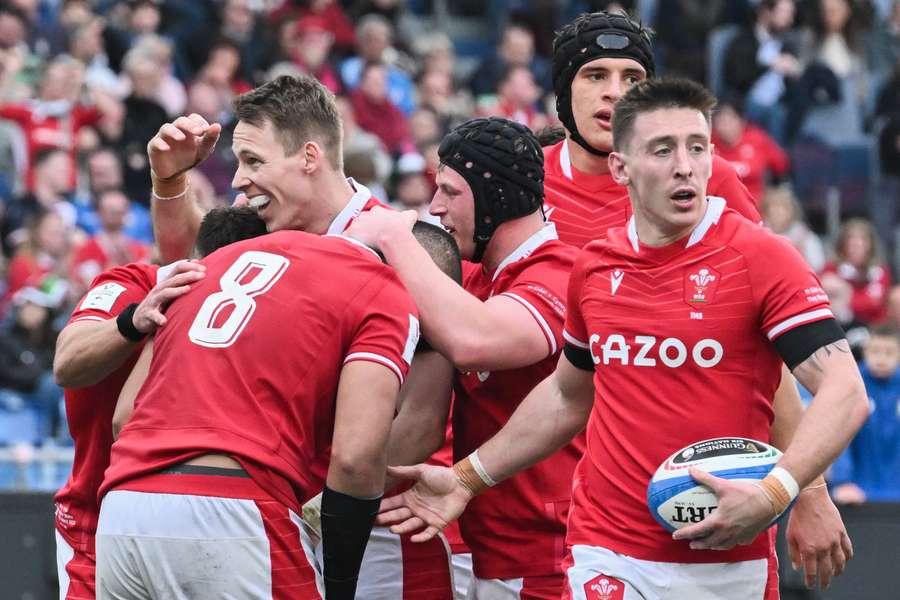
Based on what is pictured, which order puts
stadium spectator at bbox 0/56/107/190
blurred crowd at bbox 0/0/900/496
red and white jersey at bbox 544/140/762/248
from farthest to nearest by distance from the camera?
1. stadium spectator at bbox 0/56/107/190
2. blurred crowd at bbox 0/0/900/496
3. red and white jersey at bbox 544/140/762/248

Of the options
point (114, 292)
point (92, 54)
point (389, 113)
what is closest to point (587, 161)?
point (114, 292)

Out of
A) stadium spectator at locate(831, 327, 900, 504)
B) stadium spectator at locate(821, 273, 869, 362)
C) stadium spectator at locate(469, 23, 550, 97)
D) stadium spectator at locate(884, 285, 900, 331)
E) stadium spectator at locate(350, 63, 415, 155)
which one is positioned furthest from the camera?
stadium spectator at locate(469, 23, 550, 97)

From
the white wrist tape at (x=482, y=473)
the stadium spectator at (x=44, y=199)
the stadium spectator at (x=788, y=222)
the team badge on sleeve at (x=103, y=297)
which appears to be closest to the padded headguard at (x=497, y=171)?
the white wrist tape at (x=482, y=473)

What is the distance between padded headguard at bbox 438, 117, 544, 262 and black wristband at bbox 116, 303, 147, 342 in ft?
4.57

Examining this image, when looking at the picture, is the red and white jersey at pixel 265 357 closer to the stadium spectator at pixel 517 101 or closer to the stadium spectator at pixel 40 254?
the stadium spectator at pixel 40 254

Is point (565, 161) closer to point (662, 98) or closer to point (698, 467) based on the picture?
point (662, 98)

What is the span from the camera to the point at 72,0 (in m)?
14.9

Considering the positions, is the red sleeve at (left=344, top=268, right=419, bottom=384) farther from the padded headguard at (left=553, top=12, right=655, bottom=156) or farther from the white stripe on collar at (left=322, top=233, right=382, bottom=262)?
the padded headguard at (left=553, top=12, right=655, bottom=156)

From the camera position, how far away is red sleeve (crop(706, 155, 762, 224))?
6.34 metres

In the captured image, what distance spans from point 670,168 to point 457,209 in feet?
3.52

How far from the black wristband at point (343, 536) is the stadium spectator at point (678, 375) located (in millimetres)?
710

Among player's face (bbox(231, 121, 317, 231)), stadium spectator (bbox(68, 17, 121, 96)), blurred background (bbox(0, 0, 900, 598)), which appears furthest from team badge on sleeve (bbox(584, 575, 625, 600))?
stadium spectator (bbox(68, 17, 121, 96))

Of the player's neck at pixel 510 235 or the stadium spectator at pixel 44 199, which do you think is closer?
the player's neck at pixel 510 235

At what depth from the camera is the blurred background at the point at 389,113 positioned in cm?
1144
